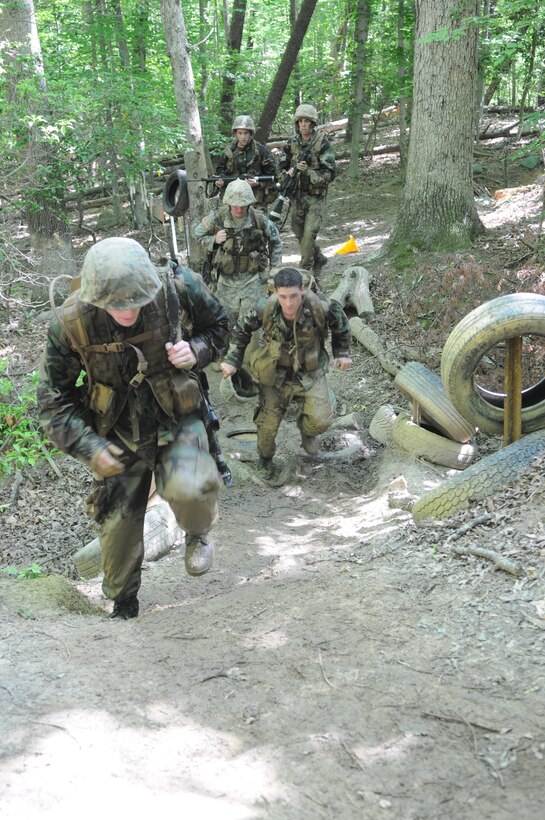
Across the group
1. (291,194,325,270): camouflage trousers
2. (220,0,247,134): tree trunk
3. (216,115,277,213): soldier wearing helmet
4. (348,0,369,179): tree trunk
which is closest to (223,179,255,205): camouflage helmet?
(216,115,277,213): soldier wearing helmet

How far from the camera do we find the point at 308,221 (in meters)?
11.4

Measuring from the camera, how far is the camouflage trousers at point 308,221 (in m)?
11.4

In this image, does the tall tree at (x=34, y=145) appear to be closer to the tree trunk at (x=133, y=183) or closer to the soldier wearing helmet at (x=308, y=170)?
the tree trunk at (x=133, y=183)

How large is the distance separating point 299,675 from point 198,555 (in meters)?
1.28

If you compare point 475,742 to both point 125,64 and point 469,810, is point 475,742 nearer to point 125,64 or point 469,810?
point 469,810

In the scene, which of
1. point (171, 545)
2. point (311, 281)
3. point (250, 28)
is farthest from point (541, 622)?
point (250, 28)

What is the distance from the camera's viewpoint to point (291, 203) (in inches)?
457

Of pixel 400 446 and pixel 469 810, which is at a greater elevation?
pixel 469 810

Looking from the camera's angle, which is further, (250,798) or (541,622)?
(541,622)

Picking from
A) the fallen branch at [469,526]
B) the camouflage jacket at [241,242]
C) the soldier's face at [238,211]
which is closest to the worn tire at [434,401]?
the fallen branch at [469,526]

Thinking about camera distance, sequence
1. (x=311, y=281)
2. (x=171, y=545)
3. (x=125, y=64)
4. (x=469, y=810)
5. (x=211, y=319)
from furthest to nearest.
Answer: (x=125, y=64)
(x=311, y=281)
(x=171, y=545)
(x=211, y=319)
(x=469, y=810)

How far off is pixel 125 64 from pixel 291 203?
21.9ft

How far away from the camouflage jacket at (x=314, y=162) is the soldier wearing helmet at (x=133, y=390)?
7451 millimetres

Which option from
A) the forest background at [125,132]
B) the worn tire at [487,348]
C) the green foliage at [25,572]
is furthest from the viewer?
the forest background at [125,132]
